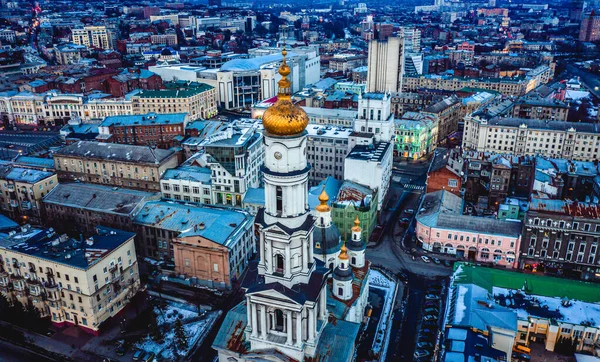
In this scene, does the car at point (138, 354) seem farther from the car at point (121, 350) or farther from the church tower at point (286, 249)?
the church tower at point (286, 249)

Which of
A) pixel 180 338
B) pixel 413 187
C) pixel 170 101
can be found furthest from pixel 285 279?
pixel 170 101

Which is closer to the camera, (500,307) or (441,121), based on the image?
(500,307)

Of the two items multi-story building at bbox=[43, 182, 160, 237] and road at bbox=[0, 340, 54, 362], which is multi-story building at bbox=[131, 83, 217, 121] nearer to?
multi-story building at bbox=[43, 182, 160, 237]

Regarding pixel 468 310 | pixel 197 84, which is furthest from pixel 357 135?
pixel 197 84

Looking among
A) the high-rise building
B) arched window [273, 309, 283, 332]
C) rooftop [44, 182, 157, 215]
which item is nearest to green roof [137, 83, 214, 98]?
the high-rise building

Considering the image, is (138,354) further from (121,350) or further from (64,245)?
(64,245)

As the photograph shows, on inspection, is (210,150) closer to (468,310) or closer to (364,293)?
(364,293)
